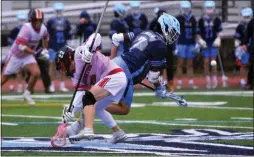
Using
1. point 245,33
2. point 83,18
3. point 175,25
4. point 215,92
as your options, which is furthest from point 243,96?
point 175,25

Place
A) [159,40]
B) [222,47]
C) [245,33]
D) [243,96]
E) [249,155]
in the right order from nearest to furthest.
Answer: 1. [249,155]
2. [159,40]
3. [243,96]
4. [245,33]
5. [222,47]

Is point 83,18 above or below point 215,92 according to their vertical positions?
above

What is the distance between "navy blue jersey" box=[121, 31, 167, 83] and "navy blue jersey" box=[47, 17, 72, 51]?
9.97m

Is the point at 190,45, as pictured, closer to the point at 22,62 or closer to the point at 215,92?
the point at 215,92

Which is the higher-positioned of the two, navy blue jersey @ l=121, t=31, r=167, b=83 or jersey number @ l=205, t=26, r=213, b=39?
→ navy blue jersey @ l=121, t=31, r=167, b=83

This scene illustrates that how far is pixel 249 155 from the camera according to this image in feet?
29.5

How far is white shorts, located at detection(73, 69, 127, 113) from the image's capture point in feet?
30.3

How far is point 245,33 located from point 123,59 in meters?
9.98

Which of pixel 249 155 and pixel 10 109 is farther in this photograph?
pixel 10 109

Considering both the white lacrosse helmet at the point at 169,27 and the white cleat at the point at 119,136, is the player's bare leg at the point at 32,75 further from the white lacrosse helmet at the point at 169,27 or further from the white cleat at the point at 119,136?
the white cleat at the point at 119,136

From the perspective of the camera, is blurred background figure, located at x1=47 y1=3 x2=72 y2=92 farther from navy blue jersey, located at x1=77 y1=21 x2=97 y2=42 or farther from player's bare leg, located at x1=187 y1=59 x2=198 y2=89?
player's bare leg, located at x1=187 y1=59 x2=198 y2=89

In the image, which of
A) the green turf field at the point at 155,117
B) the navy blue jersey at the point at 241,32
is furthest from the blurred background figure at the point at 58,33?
the navy blue jersey at the point at 241,32

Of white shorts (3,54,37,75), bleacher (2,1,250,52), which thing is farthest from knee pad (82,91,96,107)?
bleacher (2,1,250,52)

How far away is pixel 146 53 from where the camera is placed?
1011 cm
